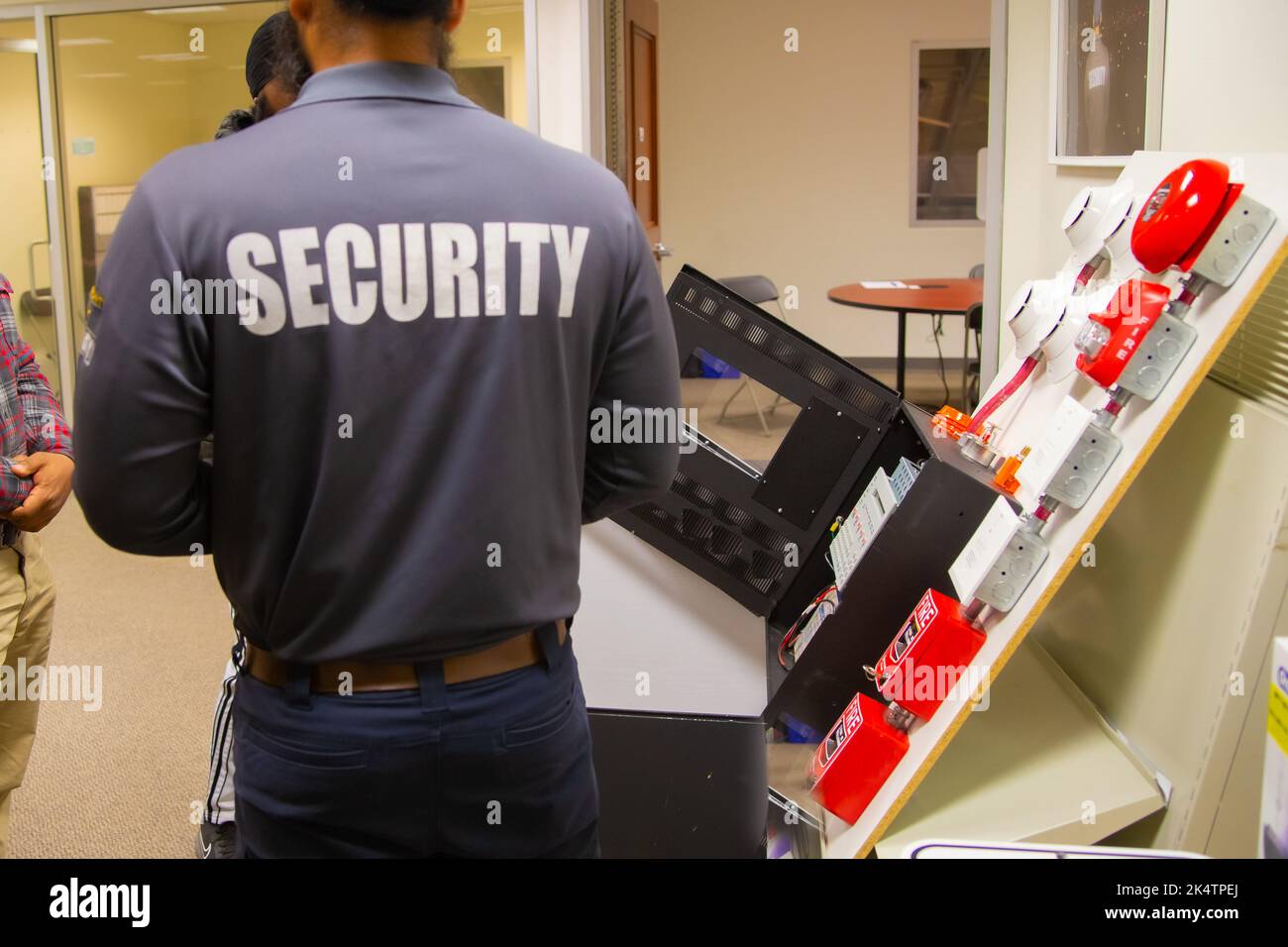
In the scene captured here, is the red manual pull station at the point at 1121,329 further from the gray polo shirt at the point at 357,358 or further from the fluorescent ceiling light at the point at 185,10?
the fluorescent ceiling light at the point at 185,10

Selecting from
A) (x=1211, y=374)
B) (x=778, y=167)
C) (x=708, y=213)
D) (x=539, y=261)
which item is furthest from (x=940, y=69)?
(x=539, y=261)

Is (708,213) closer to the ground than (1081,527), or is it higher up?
higher up

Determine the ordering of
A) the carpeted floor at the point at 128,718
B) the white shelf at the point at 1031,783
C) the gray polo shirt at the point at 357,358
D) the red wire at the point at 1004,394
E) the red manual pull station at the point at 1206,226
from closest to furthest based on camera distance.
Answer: the gray polo shirt at the point at 357,358 → the red manual pull station at the point at 1206,226 → the white shelf at the point at 1031,783 → the red wire at the point at 1004,394 → the carpeted floor at the point at 128,718

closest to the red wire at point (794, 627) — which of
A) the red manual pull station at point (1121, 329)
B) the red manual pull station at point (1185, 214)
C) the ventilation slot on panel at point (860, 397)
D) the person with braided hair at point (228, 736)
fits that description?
the ventilation slot on panel at point (860, 397)

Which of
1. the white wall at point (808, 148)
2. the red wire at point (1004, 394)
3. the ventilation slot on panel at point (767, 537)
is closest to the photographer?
the red wire at point (1004, 394)

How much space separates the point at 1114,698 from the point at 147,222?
5.26ft

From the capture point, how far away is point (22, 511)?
6.00ft

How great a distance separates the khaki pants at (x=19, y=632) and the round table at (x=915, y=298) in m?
3.67

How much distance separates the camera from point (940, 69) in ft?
24.7

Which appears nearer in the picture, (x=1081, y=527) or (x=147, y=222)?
(x=147, y=222)

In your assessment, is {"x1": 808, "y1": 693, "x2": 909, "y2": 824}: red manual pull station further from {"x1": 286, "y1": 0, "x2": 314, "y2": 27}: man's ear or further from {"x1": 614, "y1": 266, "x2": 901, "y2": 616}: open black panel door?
{"x1": 286, "y1": 0, "x2": 314, "y2": 27}: man's ear

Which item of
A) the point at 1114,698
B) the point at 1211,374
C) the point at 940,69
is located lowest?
the point at 1114,698

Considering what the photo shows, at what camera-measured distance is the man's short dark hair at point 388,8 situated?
1075mm
